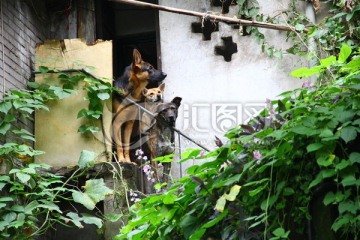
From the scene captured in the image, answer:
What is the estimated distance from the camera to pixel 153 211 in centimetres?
462

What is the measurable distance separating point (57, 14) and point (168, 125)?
2.43 metres

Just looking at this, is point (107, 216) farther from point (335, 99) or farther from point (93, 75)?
point (335, 99)

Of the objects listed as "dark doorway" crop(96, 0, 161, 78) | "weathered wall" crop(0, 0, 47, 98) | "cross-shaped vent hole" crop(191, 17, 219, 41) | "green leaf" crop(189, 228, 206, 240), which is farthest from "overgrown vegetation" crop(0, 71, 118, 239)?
"green leaf" crop(189, 228, 206, 240)

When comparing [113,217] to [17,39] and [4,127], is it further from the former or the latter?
[17,39]

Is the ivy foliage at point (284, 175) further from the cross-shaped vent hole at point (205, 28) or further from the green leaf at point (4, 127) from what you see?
the cross-shaped vent hole at point (205, 28)

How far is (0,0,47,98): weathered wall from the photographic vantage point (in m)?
8.60

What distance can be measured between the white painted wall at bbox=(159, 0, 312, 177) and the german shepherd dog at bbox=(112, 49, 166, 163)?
2.61 feet

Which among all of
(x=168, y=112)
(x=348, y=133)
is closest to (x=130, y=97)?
(x=168, y=112)

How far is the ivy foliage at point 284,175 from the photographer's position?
12.0ft

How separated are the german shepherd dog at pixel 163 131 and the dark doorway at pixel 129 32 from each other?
2.70 m

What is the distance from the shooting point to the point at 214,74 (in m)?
10.0

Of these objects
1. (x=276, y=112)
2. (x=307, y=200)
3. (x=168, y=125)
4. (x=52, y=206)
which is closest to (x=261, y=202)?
(x=307, y=200)

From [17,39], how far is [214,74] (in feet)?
8.42

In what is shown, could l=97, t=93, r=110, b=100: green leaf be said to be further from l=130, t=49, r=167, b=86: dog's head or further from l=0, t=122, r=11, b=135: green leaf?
l=0, t=122, r=11, b=135: green leaf
